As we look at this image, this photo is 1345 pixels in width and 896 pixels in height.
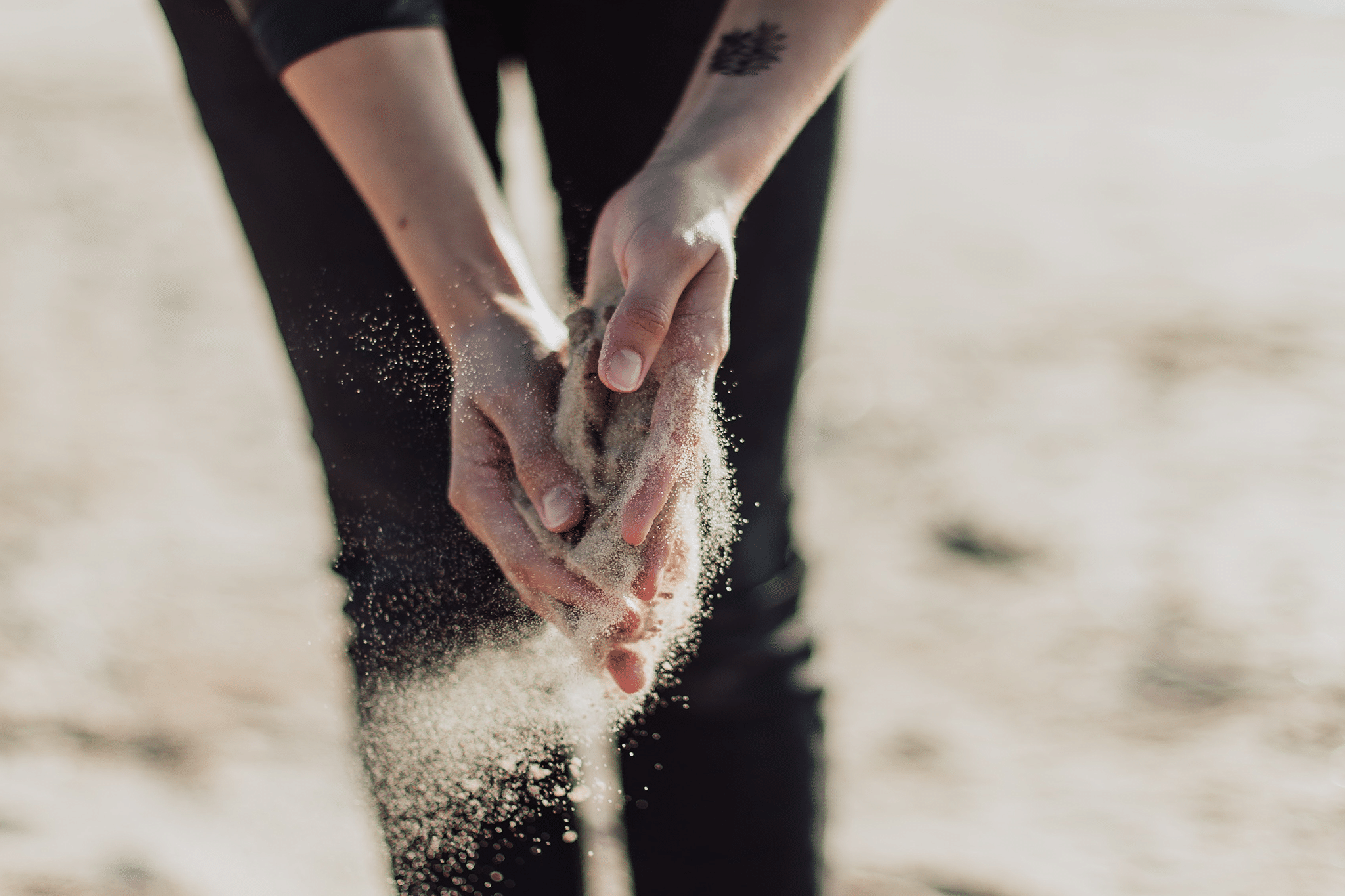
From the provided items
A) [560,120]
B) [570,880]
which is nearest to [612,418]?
[560,120]

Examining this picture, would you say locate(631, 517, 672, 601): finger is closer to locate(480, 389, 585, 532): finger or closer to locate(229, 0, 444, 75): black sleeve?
locate(480, 389, 585, 532): finger

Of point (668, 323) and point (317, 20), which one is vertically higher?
point (317, 20)

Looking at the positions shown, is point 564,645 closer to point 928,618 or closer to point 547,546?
point 547,546

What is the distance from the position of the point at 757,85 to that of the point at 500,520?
16.5 inches

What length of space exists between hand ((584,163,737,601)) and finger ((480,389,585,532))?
6cm

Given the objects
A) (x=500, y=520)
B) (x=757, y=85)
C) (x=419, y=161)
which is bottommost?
(x=500, y=520)

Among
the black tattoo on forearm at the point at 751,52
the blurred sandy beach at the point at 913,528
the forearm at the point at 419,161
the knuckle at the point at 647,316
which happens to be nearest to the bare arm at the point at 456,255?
the forearm at the point at 419,161

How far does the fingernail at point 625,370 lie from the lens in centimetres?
79

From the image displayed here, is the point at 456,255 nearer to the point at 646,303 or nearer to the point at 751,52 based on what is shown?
the point at 646,303

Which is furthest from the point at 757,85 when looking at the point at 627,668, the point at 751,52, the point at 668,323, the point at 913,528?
the point at 913,528

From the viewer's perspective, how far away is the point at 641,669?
2.89ft

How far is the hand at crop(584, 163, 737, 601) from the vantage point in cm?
79

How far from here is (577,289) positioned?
107 cm

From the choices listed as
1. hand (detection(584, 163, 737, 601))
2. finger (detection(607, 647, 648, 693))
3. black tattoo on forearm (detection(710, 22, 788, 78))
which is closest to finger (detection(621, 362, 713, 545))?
hand (detection(584, 163, 737, 601))
